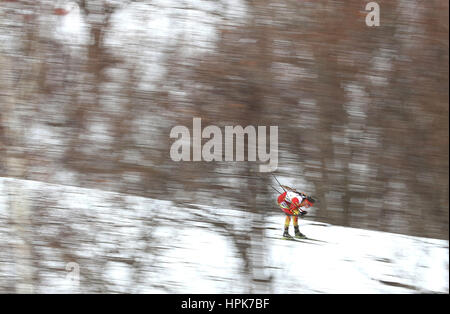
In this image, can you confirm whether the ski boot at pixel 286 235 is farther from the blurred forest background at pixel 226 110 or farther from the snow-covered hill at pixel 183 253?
Result: the blurred forest background at pixel 226 110

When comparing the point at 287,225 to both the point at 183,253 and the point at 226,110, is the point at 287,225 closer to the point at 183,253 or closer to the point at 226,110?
the point at 183,253

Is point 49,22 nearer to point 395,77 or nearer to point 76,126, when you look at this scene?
point 76,126

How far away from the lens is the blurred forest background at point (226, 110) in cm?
425

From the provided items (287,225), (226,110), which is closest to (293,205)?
(287,225)

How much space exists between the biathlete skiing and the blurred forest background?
8cm

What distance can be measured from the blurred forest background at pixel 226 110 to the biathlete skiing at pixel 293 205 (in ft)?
0.27

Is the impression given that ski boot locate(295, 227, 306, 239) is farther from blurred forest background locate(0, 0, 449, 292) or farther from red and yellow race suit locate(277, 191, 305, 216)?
blurred forest background locate(0, 0, 449, 292)

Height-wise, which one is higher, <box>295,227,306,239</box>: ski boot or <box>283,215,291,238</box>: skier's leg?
<box>283,215,291,238</box>: skier's leg

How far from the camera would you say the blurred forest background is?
14.0 ft

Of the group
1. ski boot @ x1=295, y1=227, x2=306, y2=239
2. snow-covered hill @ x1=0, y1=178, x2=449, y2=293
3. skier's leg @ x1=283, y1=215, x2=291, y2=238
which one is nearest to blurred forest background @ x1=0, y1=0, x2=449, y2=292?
snow-covered hill @ x1=0, y1=178, x2=449, y2=293

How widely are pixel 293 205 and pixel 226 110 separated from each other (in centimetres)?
106

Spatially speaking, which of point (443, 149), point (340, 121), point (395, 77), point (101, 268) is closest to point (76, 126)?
point (101, 268)

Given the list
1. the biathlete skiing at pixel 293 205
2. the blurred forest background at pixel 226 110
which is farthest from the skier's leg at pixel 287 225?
the blurred forest background at pixel 226 110

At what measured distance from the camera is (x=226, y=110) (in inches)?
170
